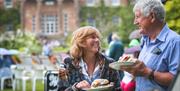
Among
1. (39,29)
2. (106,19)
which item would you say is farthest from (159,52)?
(39,29)

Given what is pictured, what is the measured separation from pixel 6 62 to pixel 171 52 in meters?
16.1

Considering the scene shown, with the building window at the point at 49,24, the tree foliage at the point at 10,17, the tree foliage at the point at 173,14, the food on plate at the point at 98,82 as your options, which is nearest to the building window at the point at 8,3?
the tree foliage at the point at 10,17

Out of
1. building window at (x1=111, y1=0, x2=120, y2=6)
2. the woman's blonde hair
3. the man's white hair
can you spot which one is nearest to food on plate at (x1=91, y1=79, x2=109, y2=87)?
the woman's blonde hair

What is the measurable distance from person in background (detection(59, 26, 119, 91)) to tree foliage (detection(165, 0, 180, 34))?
5.85 metres

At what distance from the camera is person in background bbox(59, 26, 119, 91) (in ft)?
17.0

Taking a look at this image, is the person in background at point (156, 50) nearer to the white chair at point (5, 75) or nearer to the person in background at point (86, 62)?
the person in background at point (86, 62)

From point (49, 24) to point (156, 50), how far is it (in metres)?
74.1

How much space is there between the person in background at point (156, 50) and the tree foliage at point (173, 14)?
21.2ft

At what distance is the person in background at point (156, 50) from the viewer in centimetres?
439

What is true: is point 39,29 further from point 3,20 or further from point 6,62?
point 6,62

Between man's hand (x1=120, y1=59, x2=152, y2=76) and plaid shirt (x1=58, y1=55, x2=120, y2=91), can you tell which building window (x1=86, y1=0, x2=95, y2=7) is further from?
man's hand (x1=120, y1=59, x2=152, y2=76)

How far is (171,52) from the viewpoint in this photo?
14.5ft

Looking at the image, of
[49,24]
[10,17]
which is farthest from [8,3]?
[10,17]

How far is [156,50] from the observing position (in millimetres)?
4477
